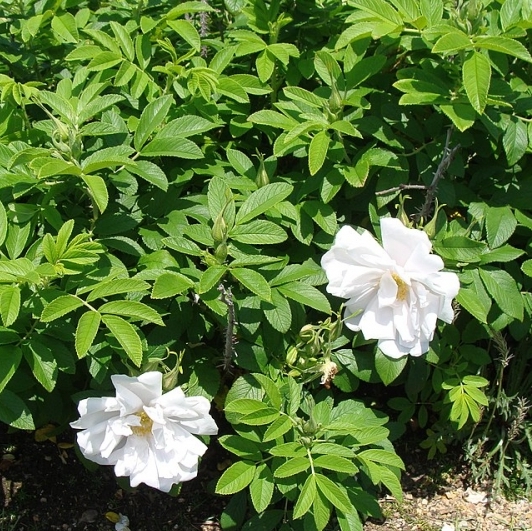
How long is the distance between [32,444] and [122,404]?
3.45 feet

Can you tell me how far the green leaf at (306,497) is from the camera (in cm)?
191

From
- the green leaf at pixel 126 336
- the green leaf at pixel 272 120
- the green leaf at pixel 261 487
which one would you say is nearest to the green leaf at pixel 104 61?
the green leaf at pixel 272 120

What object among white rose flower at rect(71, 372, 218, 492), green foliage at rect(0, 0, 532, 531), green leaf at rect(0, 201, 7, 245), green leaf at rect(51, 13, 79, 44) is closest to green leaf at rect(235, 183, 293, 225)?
green foliage at rect(0, 0, 532, 531)

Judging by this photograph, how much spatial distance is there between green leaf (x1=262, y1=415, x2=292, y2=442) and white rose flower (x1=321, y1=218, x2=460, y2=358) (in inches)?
13.8

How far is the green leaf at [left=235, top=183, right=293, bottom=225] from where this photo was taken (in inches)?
79.4

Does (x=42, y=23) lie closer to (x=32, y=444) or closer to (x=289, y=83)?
(x=289, y=83)

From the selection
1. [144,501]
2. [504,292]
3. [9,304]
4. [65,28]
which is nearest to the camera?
[9,304]

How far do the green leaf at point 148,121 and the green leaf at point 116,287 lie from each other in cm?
47

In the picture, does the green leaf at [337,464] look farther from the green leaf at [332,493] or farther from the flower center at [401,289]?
the flower center at [401,289]

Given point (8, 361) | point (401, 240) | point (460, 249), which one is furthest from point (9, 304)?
point (460, 249)

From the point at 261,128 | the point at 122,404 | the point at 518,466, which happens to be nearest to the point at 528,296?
the point at 518,466

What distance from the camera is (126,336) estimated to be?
180cm

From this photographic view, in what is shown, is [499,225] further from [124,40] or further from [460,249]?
[124,40]

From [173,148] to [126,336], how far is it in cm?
58
